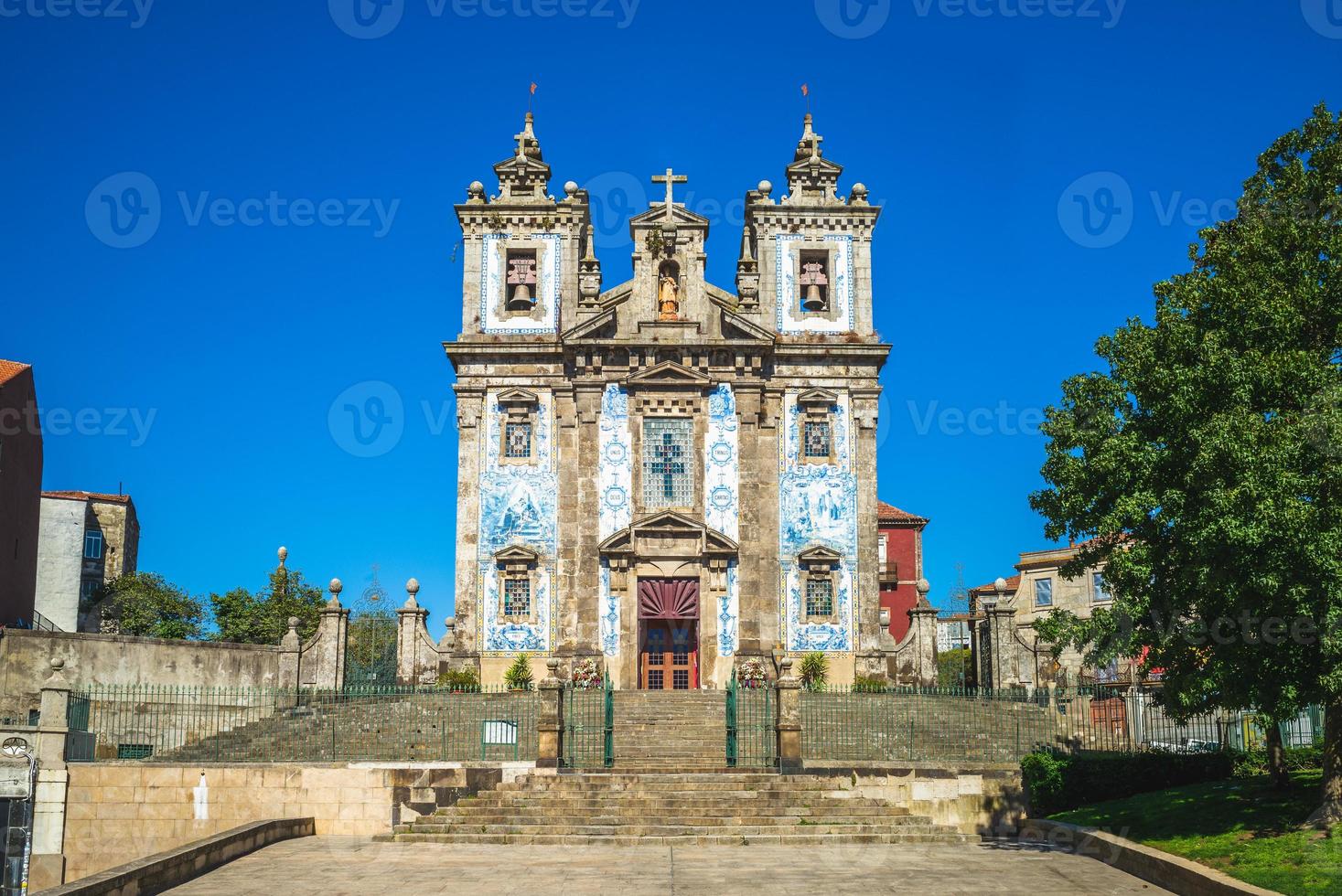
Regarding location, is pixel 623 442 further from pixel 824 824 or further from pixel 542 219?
pixel 824 824

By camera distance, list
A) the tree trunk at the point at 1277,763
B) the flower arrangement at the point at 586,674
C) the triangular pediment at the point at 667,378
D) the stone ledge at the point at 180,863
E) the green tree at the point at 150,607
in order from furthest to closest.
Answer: the green tree at the point at 150,607 < the triangular pediment at the point at 667,378 < the flower arrangement at the point at 586,674 < the tree trunk at the point at 1277,763 < the stone ledge at the point at 180,863

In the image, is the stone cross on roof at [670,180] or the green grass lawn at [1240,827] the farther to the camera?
the stone cross on roof at [670,180]

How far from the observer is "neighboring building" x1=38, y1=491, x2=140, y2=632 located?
161 feet

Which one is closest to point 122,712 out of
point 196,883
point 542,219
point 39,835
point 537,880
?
point 39,835

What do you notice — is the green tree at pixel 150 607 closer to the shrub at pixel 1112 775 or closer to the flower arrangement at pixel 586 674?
the flower arrangement at pixel 586 674

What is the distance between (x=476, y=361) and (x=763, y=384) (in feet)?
26.9

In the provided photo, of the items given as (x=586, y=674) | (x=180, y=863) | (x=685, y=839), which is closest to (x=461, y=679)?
(x=586, y=674)

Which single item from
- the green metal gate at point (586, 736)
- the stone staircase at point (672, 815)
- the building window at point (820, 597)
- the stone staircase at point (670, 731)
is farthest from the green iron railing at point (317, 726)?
the building window at point (820, 597)

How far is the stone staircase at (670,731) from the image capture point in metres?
24.0

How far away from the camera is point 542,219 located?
38.5 meters

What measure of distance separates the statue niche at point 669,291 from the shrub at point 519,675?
10325 mm

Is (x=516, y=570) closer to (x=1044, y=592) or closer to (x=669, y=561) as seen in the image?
(x=669, y=561)

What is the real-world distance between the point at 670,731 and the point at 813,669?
855cm

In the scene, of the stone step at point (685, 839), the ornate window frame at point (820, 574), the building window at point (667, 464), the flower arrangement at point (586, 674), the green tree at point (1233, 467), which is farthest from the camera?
the building window at point (667, 464)
